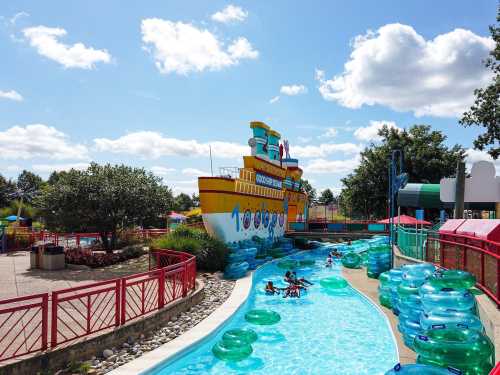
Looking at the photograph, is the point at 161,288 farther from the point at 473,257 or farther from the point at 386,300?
the point at 473,257

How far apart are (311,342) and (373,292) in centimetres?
635

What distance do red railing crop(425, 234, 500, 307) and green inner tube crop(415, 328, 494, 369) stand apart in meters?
1.67

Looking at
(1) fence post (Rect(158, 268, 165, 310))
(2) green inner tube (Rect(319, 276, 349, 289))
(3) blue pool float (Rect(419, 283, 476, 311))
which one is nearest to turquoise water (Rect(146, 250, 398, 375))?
(2) green inner tube (Rect(319, 276, 349, 289))

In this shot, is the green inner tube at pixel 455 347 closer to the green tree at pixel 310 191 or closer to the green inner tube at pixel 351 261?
the green inner tube at pixel 351 261

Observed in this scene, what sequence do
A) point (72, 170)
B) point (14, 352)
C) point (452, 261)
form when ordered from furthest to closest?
point (72, 170), point (452, 261), point (14, 352)

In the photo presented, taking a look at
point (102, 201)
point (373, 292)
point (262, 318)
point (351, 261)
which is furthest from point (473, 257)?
point (102, 201)

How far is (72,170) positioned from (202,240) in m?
8.41

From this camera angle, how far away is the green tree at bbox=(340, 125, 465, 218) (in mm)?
43625

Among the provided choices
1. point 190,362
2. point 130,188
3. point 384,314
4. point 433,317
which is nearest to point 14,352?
point 190,362

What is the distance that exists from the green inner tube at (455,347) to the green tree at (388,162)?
39935mm

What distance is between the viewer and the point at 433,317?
24.7 feet

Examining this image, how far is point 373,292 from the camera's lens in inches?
637

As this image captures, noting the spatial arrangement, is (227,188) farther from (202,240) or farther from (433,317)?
(433,317)

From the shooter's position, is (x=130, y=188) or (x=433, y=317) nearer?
(x=433, y=317)
